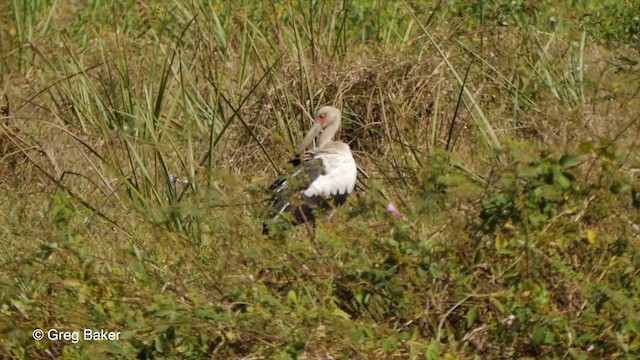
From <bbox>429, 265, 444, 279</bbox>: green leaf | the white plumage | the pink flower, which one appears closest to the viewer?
<bbox>429, 265, 444, 279</bbox>: green leaf

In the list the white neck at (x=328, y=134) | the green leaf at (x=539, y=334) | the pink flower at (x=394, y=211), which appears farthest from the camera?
the white neck at (x=328, y=134)

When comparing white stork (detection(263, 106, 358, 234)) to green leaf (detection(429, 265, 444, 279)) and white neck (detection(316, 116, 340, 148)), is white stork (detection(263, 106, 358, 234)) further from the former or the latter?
green leaf (detection(429, 265, 444, 279))

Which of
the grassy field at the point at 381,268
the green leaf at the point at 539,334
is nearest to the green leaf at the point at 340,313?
the grassy field at the point at 381,268

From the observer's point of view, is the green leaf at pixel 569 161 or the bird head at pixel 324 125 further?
the bird head at pixel 324 125

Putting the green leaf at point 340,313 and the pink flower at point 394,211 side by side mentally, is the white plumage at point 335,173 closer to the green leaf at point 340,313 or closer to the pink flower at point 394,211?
the pink flower at point 394,211

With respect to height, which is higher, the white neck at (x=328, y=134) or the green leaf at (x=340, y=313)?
the green leaf at (x=340, y=313)

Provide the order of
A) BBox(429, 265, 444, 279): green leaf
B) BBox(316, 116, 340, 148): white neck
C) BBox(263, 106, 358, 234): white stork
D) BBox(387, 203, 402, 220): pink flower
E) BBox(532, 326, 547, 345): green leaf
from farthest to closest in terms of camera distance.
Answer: BBox(316, 116, 340, 148): white neck
BBox(263, 106, 358, 234): white stork
BBox(387, 203, 402, 220): pink flower
BBox(429, 265, 444, 279): green leaf
BBox(532, 326, 547, 345): green leaf

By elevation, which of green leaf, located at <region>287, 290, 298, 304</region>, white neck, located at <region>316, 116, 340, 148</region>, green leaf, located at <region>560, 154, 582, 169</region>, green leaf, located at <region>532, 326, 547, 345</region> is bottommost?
white neck, located at <region>316, 116, 340, 148</region>

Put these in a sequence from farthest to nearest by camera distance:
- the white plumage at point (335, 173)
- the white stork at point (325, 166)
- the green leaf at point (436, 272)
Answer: the white plumage at point (335, 173) < the white stork at point (325, 166) < the green leaf at point (436, 272)

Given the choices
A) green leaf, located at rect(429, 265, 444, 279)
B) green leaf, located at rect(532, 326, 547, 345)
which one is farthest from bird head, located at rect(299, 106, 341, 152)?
green leaf, located at rect(532, 326, 547, 345)

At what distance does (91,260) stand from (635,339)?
1691 mm

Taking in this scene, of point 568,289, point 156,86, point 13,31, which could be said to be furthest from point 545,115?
point 13,31

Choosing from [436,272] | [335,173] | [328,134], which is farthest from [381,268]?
[328,134]

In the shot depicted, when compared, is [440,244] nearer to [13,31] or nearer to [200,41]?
[200,41]
